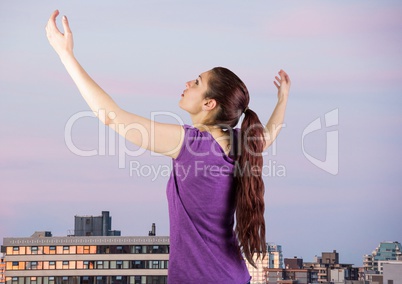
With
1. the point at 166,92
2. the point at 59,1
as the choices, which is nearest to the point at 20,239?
the point at 59,1

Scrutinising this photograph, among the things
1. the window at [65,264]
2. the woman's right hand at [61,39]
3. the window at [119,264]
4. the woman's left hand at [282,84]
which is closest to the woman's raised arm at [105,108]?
the woman's right hand at [61,39]

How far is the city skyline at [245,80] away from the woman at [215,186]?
618cm

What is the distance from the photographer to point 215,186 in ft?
A: 6.05

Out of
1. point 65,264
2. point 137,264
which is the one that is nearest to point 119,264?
point 137,264

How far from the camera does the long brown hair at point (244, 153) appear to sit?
1.85 metres

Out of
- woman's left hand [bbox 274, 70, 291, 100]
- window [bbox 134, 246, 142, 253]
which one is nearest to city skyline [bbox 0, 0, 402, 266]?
window [bbox 134, 246, 142, 253]

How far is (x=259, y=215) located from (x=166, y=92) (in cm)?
807

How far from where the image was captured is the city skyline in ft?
31.8

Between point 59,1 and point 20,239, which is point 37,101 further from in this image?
point 20,239

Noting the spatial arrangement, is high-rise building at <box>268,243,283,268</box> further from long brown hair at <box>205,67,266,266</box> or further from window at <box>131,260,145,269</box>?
long brown hair at <box>205,67,266,266</box>

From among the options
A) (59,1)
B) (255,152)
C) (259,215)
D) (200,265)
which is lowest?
(200,265)

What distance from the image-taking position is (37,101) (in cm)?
1434

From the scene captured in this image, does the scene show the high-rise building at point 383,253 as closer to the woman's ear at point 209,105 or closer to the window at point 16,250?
the window at point 16,250

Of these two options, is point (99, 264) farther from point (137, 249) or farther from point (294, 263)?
point (294, 263)
